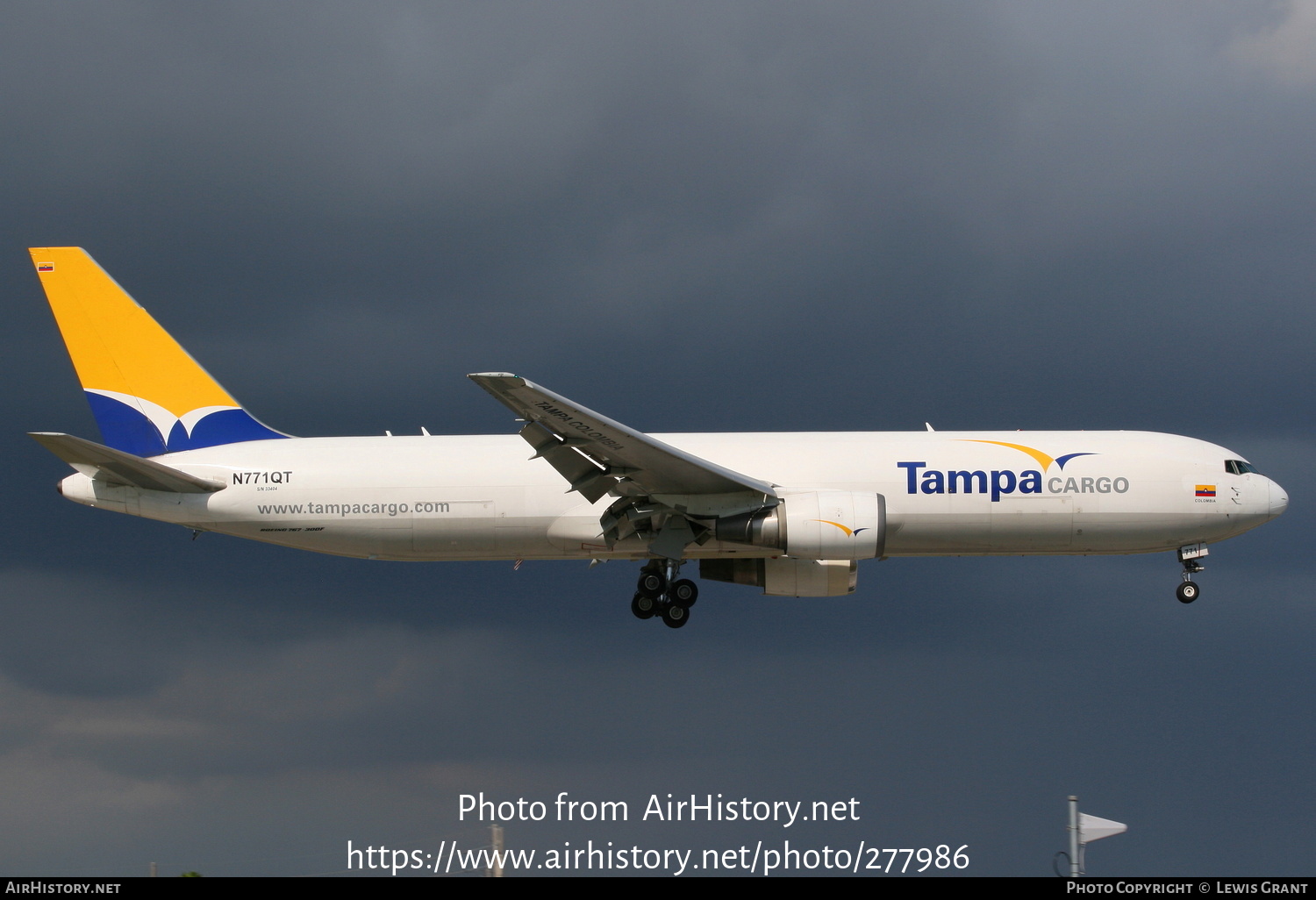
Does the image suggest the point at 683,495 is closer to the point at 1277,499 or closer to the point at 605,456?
the point at 605,456

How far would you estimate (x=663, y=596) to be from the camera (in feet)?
108

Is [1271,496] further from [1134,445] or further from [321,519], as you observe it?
[321,519]

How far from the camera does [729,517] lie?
99.5 ft

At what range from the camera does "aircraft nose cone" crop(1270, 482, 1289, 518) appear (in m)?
33.0

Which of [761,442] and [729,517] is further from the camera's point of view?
[761,442]

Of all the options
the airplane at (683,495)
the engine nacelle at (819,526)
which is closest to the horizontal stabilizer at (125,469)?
the airplane at (683,495)

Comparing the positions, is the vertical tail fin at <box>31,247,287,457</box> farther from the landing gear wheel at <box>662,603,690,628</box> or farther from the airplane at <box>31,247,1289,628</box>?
the landing gear wheel at <box>662,603,690,628</box>

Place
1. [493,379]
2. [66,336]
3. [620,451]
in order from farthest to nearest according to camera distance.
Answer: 1. [66,336]
2. [620,451]
3. [493,379]

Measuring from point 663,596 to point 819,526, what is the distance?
5239 mm

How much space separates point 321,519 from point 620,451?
7.91m
